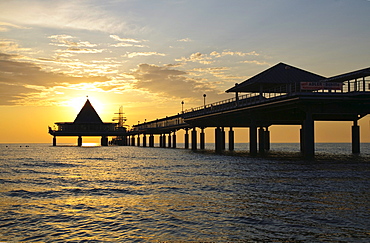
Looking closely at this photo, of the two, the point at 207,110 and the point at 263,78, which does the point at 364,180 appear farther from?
the point at 207,110

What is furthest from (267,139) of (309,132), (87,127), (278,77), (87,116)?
(87,116)

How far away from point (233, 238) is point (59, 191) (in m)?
15.5

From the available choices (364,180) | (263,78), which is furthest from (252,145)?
(364,180)

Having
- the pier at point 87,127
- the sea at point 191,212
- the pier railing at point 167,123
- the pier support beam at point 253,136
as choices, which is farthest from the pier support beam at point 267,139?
the pier at point 87,127

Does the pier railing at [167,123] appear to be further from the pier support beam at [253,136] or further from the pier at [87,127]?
the pier support beam at [253,136]

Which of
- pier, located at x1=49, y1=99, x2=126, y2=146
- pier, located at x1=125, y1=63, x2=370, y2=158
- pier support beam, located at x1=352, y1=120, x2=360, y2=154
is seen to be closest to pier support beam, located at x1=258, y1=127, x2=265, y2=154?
pier, located at x1=125, y1=63, x2=370, y2=158

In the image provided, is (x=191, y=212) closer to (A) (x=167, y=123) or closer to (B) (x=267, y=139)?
(B) (x=267, y=139)

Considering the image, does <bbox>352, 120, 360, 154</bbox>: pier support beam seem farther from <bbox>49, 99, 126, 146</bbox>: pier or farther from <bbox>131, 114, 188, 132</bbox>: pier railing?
<bbox>49, 99, 126, 146</bbox>: pier

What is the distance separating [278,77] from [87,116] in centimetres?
13556

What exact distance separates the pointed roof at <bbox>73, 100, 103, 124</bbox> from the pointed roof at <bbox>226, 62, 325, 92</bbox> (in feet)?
415

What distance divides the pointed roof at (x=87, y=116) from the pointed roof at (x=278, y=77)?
126544 millimetres

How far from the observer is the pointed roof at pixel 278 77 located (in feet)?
218

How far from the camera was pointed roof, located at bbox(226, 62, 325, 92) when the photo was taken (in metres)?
66.4

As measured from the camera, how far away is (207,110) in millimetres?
86625
